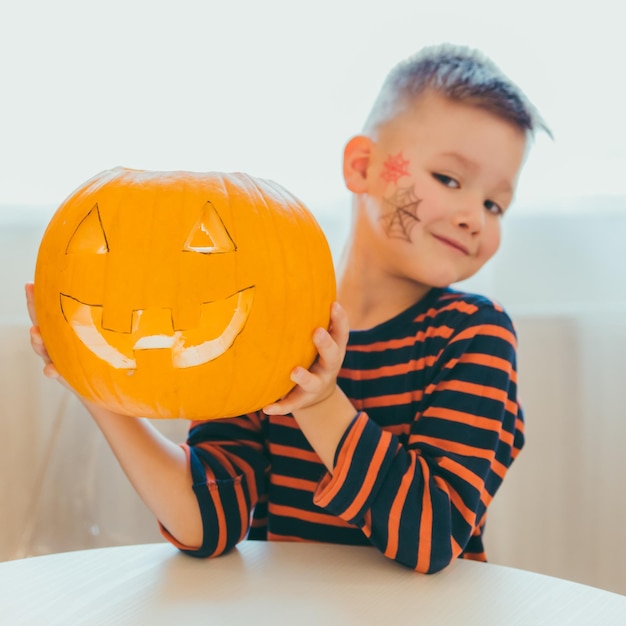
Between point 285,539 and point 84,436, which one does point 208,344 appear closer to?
point 285,539

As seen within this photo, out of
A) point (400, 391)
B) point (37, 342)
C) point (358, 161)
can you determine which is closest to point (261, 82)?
point (358, 161)

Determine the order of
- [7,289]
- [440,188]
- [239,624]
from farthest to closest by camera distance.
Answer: [7,289]
[440,188]
[239,624]

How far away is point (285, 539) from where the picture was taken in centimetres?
97

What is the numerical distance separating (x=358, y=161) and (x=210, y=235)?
398mm

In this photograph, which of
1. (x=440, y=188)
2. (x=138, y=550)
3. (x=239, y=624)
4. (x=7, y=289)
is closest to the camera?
(x=239, y=624)

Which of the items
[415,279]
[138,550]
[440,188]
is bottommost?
[138,550]

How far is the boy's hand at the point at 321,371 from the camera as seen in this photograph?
0.66m

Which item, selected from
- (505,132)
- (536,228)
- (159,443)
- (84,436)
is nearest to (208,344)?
(159,443)

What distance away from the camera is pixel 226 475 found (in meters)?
0.88

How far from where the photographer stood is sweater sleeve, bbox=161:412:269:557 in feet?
2.58

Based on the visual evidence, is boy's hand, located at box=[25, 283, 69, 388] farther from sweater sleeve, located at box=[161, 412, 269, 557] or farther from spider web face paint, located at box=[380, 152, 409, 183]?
spider web face paint, located at box=[380, 152, 409, 183]

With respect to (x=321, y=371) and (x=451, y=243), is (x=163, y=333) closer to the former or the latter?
(x=321, y=371)

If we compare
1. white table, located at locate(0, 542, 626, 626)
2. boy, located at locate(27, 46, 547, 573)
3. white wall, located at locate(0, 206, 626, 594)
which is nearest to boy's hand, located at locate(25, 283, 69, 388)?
boy, located at locate(27, 46, 547, 573)

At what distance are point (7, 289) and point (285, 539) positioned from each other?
0.55 m
